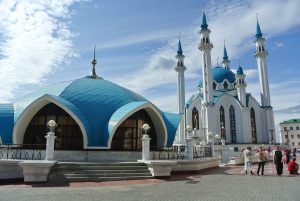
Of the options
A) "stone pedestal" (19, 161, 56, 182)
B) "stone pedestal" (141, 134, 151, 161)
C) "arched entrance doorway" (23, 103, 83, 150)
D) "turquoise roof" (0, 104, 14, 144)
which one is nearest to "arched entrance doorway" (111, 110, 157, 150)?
"arched entrance doorway" (23, 103, 83, 150)

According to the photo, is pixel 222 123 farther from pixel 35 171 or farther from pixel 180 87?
pixel 35 171

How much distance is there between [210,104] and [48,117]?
31691mm

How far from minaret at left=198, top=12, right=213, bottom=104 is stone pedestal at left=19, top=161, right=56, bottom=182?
120 feet

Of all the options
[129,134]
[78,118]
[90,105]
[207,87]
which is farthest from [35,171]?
[207,87]

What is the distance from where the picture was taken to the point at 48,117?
17.6m

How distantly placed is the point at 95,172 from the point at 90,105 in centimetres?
716

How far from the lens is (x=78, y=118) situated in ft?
54.2

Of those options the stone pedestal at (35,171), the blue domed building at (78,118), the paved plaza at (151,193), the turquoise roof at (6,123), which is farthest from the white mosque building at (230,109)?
the stone pedestal at (35,171)

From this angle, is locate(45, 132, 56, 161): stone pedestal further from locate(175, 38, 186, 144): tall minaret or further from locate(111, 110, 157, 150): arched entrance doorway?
locate(175, 38, 186, 144): tall minaret

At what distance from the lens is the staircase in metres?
11.1

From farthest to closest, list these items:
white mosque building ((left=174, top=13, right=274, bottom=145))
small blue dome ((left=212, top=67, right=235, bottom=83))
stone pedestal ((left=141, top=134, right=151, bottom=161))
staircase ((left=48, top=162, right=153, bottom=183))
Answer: small blue dome ((left=212, top=67, right=235, bottom=83))
white mosque building ((left=174, top=13, right=274, bottom=145))
stone pedestal ((left=141, top=134, right=151, bottom=161))
staircase ((left=48, top=162, right=153, bottom=183))

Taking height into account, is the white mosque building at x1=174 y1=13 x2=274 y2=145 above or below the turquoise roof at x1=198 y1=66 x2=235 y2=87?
below

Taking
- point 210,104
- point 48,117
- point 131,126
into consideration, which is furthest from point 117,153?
point 210,104

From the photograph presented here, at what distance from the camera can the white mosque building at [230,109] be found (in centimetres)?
4491
